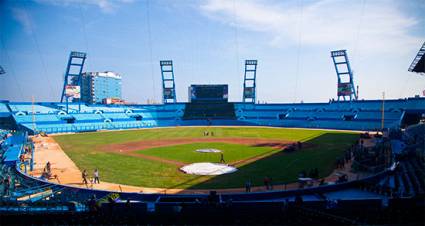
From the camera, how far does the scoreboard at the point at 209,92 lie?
87.4 meters

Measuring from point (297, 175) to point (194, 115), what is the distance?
6502 cm

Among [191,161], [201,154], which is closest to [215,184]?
[191,161]

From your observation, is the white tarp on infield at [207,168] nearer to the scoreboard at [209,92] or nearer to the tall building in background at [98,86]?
the scoreboard at [209,92]

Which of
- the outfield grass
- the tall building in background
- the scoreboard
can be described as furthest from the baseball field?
the tall building in background

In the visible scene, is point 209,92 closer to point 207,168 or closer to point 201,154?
point 201,154

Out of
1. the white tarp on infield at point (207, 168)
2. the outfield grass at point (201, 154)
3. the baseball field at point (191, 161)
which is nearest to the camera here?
the baseball field at point (191, 161)

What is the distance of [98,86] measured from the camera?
14738 cm

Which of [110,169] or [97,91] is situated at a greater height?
[97,91]

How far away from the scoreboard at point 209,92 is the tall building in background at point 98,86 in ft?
240

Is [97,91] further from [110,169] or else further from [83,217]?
[83,217]

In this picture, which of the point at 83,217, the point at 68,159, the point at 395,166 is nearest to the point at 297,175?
the point at 395,166

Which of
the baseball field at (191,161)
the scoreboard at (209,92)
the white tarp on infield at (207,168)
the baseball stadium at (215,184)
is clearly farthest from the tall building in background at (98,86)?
the white tarp on infield at (207,168)

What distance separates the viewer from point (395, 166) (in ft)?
70.4

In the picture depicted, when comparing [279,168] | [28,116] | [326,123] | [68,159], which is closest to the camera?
[279,168]
